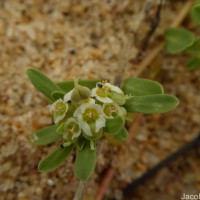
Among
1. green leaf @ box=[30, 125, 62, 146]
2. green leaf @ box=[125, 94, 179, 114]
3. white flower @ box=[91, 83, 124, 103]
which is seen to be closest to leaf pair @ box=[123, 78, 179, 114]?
green leaf @ box=[125, 94, 179, 114]

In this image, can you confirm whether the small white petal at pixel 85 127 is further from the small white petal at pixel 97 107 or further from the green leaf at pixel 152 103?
the green leaf at pixel 152 103

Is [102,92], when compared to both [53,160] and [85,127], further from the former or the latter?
[53,160]

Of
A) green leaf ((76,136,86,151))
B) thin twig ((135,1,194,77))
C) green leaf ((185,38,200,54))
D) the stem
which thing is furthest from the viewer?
thin twig ((135,1,194,77))

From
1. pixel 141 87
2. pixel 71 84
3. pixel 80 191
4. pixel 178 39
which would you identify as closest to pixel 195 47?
pixel 178 39

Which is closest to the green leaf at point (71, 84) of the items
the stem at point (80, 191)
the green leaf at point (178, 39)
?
the stem at point (80, 191)

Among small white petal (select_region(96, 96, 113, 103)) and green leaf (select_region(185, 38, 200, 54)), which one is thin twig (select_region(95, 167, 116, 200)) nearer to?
small white petal (select_region(96, 96, 113, 103))

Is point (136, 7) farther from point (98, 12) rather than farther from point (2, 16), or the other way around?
point (2, 16)
